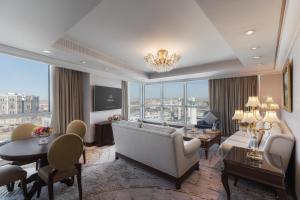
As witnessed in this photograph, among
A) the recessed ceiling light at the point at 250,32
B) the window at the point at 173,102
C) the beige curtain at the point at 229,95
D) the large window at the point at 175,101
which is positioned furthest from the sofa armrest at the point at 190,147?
the window at the point at 173,102

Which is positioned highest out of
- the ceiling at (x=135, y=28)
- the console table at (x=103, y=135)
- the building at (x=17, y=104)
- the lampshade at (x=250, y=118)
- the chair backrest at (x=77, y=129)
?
the ceiling at (x=135, y=28)

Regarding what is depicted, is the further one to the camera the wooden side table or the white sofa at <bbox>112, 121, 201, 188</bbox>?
the white sofa at <bbox>112, 121, 201, 188</bbox>

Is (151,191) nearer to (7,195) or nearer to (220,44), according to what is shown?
(7,195)

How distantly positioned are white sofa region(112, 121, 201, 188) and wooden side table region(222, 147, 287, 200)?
28.7 inches

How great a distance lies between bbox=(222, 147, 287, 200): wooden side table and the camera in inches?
66.4

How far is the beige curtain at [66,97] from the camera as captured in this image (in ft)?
13.9

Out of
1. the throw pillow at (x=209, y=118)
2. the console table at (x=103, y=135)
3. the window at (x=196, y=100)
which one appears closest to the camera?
the console table at (x=103, y=135)

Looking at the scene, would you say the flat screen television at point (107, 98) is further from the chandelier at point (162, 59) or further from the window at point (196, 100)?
the window at point (196, 100)

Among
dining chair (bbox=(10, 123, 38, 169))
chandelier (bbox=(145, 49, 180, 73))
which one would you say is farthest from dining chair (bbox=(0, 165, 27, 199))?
chandelier (bbox=(145, 49, 180, 73))

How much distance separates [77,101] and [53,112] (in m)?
0.76

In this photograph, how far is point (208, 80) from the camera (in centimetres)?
597

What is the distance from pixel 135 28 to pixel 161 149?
2.08 meters

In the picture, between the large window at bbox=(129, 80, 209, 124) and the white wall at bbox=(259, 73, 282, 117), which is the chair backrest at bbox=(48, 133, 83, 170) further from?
the white wall at bbox=(259, 73, 282, 117)

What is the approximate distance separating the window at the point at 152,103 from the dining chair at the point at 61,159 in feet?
18.5
